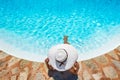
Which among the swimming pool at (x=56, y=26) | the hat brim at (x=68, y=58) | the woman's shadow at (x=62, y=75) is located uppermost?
the swimming pool at (x=56, y=26)

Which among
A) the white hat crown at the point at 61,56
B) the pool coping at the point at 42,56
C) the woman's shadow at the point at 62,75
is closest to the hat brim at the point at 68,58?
the white hat crown at the point at 61,56

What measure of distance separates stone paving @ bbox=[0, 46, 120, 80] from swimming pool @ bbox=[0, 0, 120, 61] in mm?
786

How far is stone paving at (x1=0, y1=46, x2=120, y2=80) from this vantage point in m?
10.7

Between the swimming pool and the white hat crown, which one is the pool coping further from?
the white hat crown

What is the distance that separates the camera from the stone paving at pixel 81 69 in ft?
35.1

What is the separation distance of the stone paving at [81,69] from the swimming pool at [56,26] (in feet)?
2.58

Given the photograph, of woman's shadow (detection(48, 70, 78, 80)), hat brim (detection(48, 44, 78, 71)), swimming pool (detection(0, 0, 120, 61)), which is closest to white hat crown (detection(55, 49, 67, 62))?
hat brim (detection(48, 44, 78, 71))

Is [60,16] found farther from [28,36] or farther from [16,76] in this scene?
[16,76]

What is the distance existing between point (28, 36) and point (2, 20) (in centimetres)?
266

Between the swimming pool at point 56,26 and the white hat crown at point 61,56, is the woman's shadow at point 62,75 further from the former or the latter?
the white hat crown at point 61,56

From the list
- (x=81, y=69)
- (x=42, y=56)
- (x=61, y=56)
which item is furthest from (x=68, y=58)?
(x=42, y=56)

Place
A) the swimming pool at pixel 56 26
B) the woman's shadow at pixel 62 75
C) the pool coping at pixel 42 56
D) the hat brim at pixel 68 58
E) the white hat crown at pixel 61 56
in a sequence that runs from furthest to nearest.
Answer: the swimming pool at pixel 56 26, the pool coping at pixel 42 56, the woman's shadow at pixel 62 75, the hat brim at pixel 68 58, the white hat crown at pixel 61 56

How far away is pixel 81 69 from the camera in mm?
10914

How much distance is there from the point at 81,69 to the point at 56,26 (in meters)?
4.79
